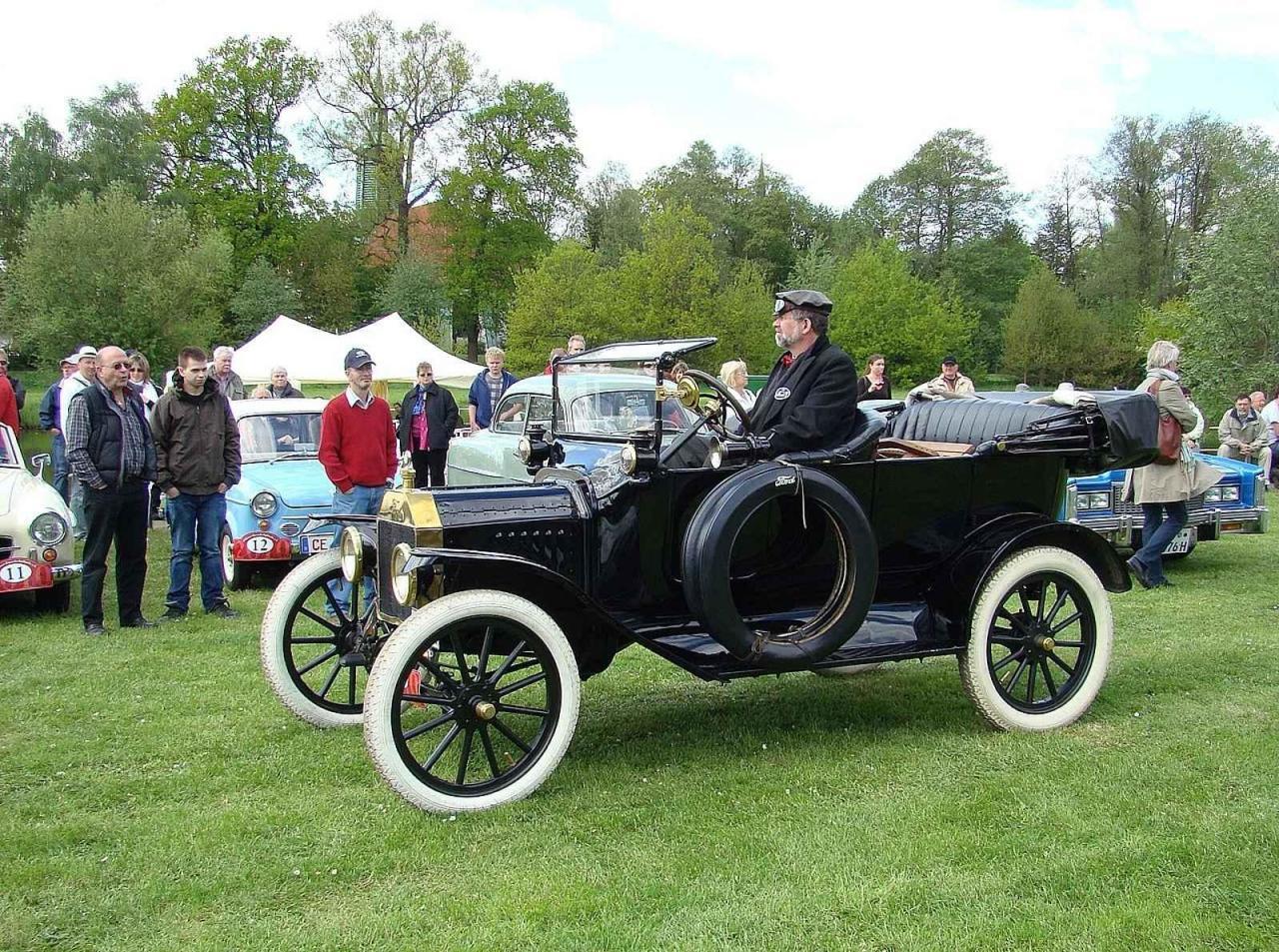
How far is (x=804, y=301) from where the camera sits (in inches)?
196

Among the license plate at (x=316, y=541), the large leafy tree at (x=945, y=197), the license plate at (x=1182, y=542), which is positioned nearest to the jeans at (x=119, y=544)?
the license plate at (x=316, y=541)

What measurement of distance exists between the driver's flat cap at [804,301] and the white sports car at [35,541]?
18.5ft

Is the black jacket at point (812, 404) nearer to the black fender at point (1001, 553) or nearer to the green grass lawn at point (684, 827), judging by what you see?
the black fender at point (1001, 553)

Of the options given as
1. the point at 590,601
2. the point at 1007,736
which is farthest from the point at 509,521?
the point at 1007,736

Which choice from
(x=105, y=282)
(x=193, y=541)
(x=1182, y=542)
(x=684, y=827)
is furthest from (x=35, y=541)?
(x=105, y=282)

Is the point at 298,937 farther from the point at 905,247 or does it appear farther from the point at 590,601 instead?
the point at 905,247

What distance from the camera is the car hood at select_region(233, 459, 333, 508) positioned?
8961mm

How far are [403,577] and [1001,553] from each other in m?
2.72

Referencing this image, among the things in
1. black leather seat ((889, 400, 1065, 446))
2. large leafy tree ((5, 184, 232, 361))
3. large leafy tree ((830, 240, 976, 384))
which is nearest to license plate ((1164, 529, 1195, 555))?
black leather seat ((889, 400, 1065, 446))

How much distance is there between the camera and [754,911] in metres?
3.33

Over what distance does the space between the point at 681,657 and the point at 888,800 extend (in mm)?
1001

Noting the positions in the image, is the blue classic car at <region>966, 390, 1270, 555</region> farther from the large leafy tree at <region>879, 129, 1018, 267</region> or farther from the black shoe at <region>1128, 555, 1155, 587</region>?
the large leafy tree at <region>879, 129, 1018, 267</region>

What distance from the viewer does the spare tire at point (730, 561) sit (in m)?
4.33

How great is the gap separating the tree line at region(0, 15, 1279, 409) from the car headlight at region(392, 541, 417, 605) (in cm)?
2980
